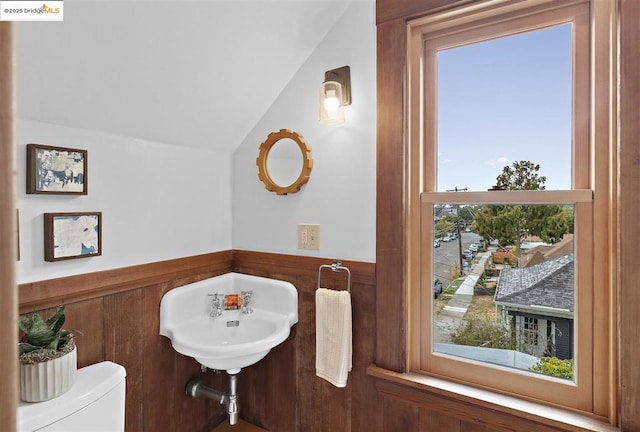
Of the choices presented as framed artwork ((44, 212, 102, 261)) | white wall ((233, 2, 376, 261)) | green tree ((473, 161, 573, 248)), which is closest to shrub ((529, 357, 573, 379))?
green tree ((473, 161, 573, 248))

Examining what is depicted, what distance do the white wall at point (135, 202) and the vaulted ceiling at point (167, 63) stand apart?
7 centimetres

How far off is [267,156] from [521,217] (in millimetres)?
1204

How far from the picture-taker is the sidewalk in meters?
1.38

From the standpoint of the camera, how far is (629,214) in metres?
1.05

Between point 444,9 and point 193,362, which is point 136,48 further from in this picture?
point 193,362

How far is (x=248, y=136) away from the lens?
1.90m

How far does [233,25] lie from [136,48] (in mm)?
384

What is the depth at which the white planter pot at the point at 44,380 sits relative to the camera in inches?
40.6

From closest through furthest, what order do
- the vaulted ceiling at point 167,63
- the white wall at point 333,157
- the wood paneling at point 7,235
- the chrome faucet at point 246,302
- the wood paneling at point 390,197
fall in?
the wood paneling at point 7,235 → the vaulted ceiling at point 167,63 → the wood paneling at point 390,197 → the white wall at point 333,157 → the chrome faucet at point 246,302

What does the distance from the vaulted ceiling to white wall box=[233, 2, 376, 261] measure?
9cm

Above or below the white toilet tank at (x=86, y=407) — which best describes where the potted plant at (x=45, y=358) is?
above

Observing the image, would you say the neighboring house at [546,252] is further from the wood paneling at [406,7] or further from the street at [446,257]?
the wood paneling at [406,7]
